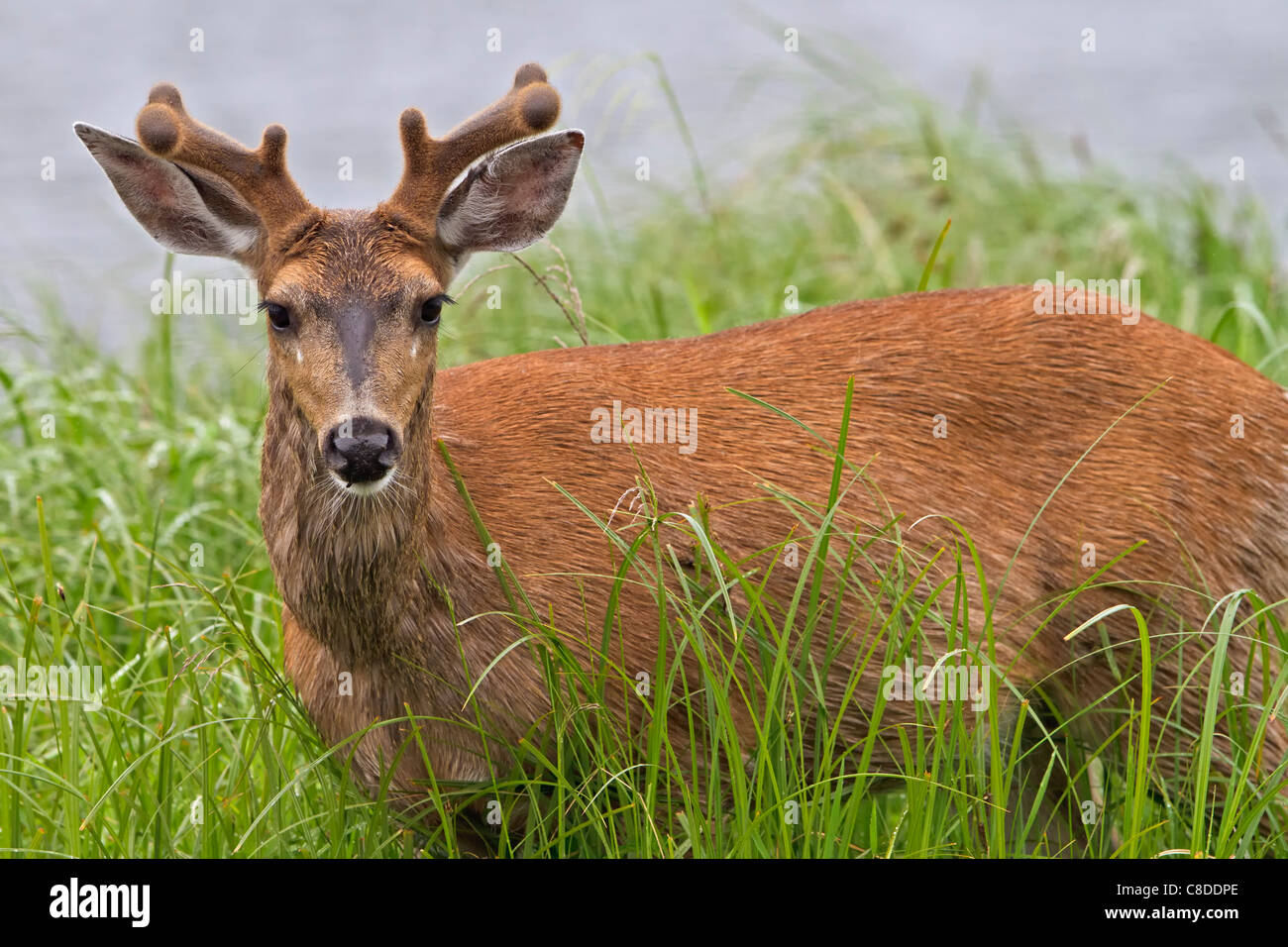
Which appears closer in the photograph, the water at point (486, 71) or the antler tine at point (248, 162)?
the antler tine at point (248, 162)

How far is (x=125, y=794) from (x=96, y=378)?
362 cm

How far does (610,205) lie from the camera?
1006 centimetres

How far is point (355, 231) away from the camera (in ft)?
14.4

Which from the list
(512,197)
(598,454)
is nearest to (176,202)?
(512,197)

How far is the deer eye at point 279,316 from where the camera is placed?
4309 millimetres

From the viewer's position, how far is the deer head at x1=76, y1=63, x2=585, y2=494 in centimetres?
416

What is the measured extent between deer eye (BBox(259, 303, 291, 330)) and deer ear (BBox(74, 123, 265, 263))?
0.30 m

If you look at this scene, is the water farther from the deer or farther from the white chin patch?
the white chin patch

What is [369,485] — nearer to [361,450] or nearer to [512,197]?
[361,450]

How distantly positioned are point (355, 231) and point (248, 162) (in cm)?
33

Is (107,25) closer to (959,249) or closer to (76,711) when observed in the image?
(959,249)

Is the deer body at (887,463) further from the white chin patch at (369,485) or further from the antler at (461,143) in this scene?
the antler at (461,143)

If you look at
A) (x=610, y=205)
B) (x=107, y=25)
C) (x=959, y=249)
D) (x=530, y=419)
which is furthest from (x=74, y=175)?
(x=530, y=419)

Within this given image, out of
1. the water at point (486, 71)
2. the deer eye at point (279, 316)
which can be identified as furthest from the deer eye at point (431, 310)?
the water at point (486, 71)
